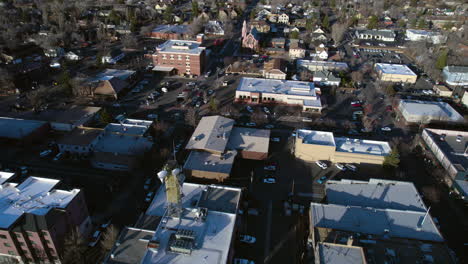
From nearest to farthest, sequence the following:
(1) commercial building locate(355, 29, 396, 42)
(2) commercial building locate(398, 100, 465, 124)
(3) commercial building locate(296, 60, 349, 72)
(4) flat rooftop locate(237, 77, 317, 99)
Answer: (2) commercial building locate(398, 100, 465, 124)
(4) flat rooftop locate(237, 77, 317, 99)
(3) commercial building locate(296, 60, 349, 72)
(1) commercial building locate(355, 29, 396, 42)

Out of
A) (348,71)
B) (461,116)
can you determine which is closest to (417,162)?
(461,116)

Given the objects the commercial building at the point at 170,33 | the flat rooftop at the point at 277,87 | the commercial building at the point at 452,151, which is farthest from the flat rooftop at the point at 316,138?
the commercial building at the point at 170,33

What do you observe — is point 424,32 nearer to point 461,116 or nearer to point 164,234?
point 461,116

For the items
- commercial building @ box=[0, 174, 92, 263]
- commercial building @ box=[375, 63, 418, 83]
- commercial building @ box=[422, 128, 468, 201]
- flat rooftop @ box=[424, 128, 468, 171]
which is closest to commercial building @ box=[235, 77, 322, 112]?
commercial building @ box=[422, 128, 468, 201]

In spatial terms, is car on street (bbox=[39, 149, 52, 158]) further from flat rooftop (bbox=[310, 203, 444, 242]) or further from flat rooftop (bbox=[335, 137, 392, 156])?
flat rooftop (bbox=[335, 137, 392, 156])

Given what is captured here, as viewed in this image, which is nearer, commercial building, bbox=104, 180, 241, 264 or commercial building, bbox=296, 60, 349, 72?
commercial building, bbox=104, 180, 241, 264

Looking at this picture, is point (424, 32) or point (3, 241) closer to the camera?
point (3, 241)
